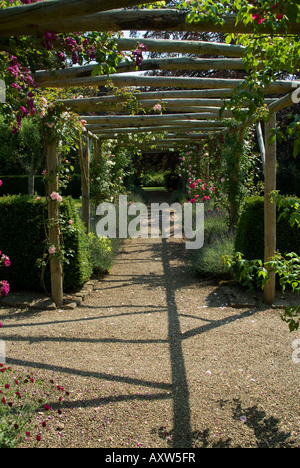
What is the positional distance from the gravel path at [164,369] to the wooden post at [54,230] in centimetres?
34

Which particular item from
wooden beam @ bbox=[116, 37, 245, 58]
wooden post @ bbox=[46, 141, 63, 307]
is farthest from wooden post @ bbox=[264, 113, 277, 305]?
wooden post @ bbox=[46, 141, 63, 307]

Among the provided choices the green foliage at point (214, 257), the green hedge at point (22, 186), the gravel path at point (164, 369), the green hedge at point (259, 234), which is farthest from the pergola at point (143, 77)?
the green hedge at point (22, 186)

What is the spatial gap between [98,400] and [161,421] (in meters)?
0.50

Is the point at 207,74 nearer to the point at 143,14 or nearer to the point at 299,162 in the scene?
the point at 299,162

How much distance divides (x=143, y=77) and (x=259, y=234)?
8.23ft

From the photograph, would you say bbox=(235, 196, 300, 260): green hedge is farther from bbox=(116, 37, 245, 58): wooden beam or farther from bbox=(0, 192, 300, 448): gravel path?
bbox=(116, 37, 245, 58): wooden beam

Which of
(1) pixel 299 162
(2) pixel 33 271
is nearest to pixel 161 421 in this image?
(2) pixel 33 271

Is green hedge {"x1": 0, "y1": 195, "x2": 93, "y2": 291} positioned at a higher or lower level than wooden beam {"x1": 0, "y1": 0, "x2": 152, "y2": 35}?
lower

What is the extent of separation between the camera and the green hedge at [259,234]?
540 cm

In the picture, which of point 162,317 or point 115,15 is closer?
point 115,15

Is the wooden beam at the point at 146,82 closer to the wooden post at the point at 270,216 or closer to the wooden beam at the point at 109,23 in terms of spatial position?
the wooden post at the point at 270,216

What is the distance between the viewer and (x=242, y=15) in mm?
2127

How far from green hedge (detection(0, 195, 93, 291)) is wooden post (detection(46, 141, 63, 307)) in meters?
0.21

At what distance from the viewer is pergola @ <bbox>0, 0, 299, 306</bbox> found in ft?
6.96
